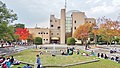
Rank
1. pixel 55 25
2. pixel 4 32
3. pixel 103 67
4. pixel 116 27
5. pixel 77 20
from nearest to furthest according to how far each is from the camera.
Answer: pixel 103 67
pixel 4 32
pixel 116 27
pixel 77 20
pixel 55 25

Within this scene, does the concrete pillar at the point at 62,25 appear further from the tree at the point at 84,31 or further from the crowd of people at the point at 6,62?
the crowd of people at the point at 6,62

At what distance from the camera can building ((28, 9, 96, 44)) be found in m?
87.8

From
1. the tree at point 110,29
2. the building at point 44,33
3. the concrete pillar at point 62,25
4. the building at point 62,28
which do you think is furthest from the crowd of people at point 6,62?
the building at point 44,33

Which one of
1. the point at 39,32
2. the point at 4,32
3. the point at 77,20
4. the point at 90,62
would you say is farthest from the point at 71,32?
the point at 90,62

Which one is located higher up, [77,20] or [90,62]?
[77,20]

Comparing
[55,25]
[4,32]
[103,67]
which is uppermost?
[55,25]

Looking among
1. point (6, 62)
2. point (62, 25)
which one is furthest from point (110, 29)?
point (6, 62)

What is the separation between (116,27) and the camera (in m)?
59.7

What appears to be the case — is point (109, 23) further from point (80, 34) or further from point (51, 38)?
point (51, 38)

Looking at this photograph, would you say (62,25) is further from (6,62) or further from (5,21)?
(6,62)

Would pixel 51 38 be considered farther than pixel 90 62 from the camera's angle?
Yes

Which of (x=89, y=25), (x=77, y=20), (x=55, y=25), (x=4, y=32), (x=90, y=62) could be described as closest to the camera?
(x=90, y=62)

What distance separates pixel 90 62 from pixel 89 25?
48450 mm

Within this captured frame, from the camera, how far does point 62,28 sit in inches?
3450
